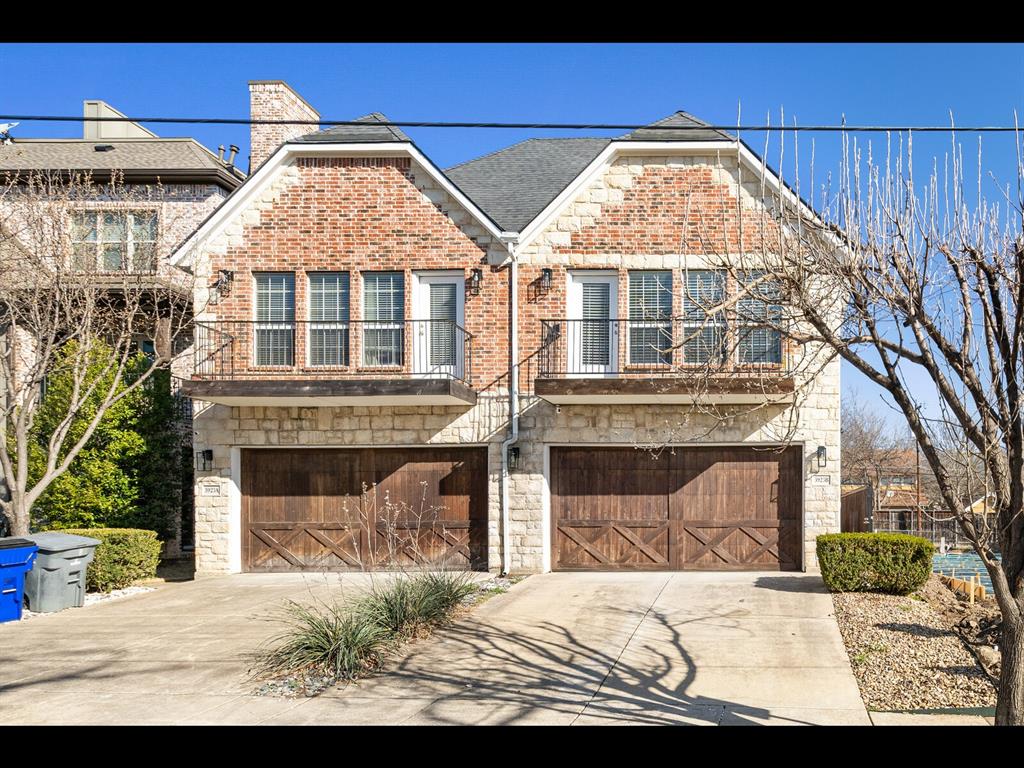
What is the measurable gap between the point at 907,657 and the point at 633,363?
22.9 ft

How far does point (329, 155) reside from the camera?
15453 mm

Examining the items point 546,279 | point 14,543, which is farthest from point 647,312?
point 14,543

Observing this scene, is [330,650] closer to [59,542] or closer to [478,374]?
[59,542]

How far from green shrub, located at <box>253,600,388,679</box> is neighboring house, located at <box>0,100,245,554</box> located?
985 centimetres

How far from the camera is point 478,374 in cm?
1507

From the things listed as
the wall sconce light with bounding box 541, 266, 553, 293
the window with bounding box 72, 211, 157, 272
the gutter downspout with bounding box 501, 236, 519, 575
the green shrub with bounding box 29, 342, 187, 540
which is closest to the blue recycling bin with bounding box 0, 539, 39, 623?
the green shrub with bounding box 29, 342, 187, 540

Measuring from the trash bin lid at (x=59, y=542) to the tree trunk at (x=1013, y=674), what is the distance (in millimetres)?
10998

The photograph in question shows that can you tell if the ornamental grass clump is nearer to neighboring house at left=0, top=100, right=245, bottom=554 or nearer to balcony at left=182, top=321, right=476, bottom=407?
balcony at left=182, top=321, right=476, bottom=407

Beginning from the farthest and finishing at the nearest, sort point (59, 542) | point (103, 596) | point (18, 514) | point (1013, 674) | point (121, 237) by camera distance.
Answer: point (121, 237), point (18, 514), point (103, 596), point (59, 542), point (1013, 674)

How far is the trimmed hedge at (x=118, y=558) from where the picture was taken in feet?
45.3

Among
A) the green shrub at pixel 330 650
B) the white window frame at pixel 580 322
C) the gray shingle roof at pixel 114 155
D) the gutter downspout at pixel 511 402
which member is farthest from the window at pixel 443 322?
the green shrub at pixel 330 650
